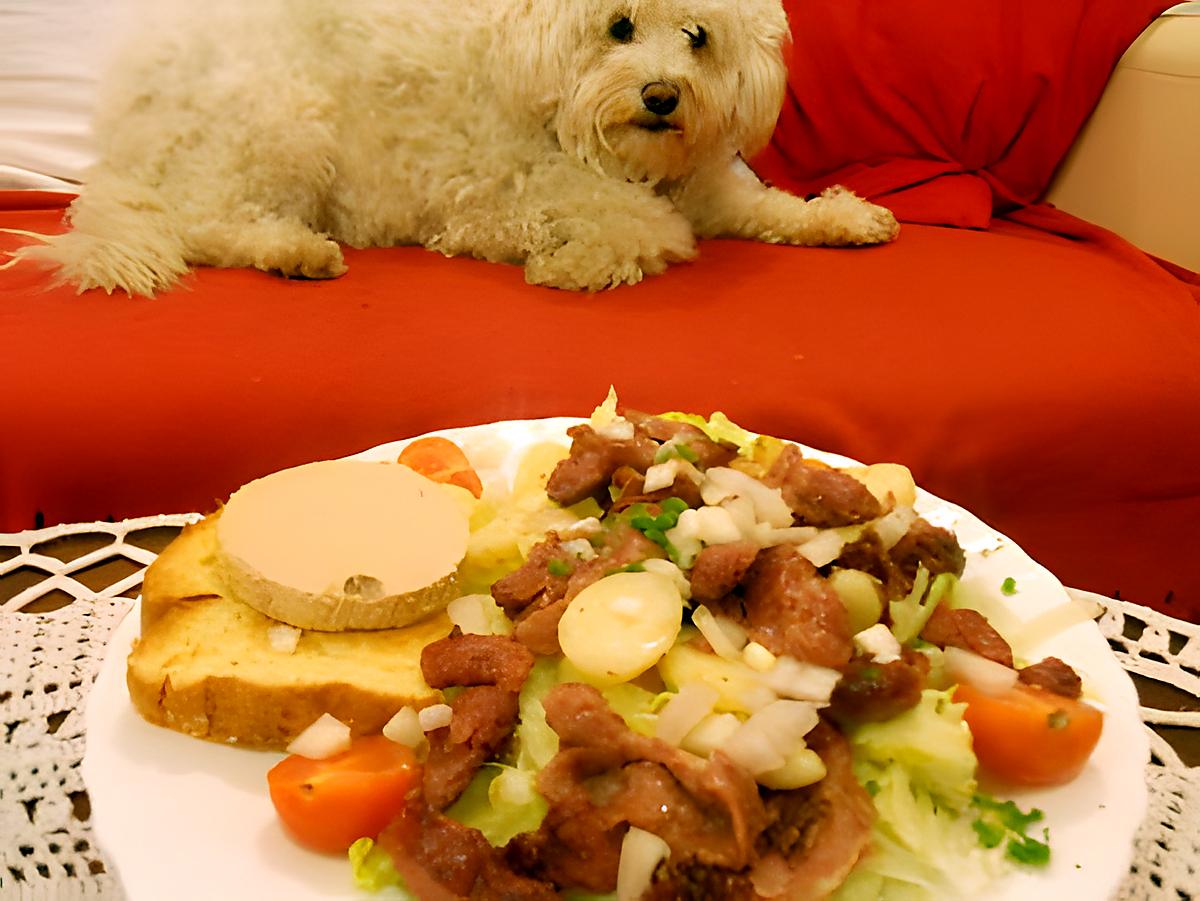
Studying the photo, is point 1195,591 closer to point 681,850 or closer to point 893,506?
point 893,506

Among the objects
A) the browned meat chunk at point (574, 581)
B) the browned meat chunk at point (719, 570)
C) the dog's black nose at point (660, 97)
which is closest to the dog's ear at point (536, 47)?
the dog's black nose at point (660, 97)

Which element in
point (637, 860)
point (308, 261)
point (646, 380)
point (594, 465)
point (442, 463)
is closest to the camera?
point (637, 860)

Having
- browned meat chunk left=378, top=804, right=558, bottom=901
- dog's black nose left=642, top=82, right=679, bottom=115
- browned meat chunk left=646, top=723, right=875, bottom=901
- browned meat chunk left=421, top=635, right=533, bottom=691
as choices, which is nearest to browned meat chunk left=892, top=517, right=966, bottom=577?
browned meat chunk left=646, top=723, right=875, bottom=901

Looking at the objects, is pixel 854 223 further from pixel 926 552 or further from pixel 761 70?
pixel 926 552

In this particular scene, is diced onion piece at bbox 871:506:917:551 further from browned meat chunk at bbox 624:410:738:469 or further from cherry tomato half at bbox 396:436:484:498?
cherry tomato half at bbox 396:436:484:498

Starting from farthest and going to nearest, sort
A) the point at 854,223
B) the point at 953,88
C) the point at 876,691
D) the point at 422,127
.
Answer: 1. the point at 953,88
2. the point at 854,223
3. the point at 422,127
4. the point at 876,691

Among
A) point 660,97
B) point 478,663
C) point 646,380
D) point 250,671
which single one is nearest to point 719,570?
point 478,663
